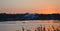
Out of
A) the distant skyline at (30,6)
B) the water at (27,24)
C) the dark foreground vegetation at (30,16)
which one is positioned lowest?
the water at (27,24)

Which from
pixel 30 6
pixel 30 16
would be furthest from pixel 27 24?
pixel 30 6

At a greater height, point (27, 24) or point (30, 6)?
point (30, 6)

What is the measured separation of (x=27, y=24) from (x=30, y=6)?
19 centimetres

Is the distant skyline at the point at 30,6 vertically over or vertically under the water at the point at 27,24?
over

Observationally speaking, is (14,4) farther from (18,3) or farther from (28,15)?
(28,15)

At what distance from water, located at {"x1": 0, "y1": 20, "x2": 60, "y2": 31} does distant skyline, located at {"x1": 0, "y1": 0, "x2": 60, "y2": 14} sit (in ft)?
0.33

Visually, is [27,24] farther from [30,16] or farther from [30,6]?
[30,6]

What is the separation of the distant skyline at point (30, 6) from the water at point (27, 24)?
10 centimetres

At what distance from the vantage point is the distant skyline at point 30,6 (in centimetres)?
102

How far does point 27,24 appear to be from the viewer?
100cm

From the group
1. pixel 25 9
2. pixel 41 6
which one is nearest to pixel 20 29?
pixel 25 9

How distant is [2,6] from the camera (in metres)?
1.02

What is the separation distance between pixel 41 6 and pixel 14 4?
0.90 feet

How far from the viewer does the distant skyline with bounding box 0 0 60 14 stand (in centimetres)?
102
